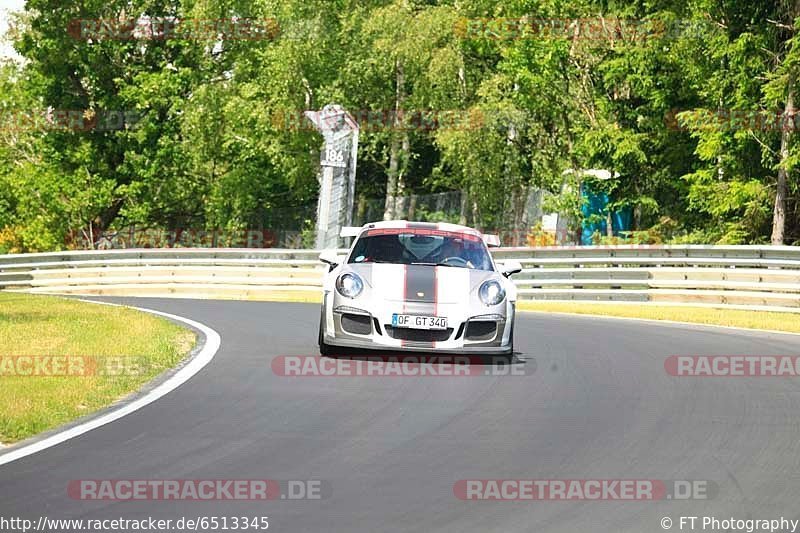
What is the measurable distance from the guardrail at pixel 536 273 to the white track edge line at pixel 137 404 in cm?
994

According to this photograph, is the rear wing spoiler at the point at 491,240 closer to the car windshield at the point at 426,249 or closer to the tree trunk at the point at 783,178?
the car windshield at the point at 426,249

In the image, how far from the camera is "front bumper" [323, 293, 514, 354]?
12.7 metres

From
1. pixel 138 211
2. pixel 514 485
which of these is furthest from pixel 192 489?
pixel 138 211

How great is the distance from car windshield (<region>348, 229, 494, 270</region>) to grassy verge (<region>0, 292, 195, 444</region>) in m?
2.15

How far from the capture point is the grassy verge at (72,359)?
9508mm

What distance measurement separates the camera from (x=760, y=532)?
617cm

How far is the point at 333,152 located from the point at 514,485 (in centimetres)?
2362

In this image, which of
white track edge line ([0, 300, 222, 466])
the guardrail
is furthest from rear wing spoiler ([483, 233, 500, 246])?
the guardrail

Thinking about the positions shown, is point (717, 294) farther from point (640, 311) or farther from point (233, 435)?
point (233, 435)

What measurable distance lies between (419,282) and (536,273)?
12.8 meters

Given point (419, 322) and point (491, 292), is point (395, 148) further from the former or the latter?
point (419, 322)

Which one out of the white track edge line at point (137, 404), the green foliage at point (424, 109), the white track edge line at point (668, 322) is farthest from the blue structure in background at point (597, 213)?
the white track edge line at point (137, 404)

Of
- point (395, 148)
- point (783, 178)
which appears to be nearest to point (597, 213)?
point (783, 178)

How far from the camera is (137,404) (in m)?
10.1
